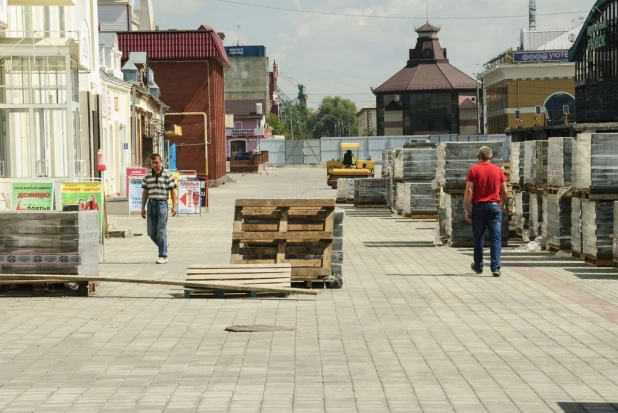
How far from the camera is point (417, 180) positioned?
3050 centimetres

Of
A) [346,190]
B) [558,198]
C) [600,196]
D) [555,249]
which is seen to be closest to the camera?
[600,196]

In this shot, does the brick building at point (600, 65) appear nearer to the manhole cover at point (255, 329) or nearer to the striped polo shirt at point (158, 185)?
the striped polo shirt at point (158, 185)

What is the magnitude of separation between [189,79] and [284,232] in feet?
172

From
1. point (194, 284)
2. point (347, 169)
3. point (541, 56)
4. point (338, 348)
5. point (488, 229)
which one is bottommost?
point (338, 348)

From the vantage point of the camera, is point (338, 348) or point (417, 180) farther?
point (417, 180)

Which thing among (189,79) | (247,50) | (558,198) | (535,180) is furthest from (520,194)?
(247,50)

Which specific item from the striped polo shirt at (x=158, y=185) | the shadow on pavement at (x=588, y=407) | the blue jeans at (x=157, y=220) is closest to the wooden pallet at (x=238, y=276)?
the blue jeans at (x=157, y=220)

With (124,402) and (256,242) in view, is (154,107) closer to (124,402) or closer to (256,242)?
(256,242)

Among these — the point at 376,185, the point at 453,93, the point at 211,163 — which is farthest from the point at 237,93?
the point at 376,185

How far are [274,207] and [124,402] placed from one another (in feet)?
23.7

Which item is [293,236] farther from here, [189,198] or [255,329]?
[189,198]

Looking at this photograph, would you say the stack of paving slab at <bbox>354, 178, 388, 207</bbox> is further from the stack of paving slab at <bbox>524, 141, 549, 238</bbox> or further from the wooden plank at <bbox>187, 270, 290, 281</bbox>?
the wooden plank at <bbox>187, 270, 290, 281</bbox>

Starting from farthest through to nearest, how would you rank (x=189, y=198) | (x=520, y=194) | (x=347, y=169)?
(x=347, y=169) < (x=189, y=198) < (x=520, y=194)

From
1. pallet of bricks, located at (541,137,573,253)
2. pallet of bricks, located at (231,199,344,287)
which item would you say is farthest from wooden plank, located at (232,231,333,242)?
pallet of bricks, located at (541,137,573,253)
